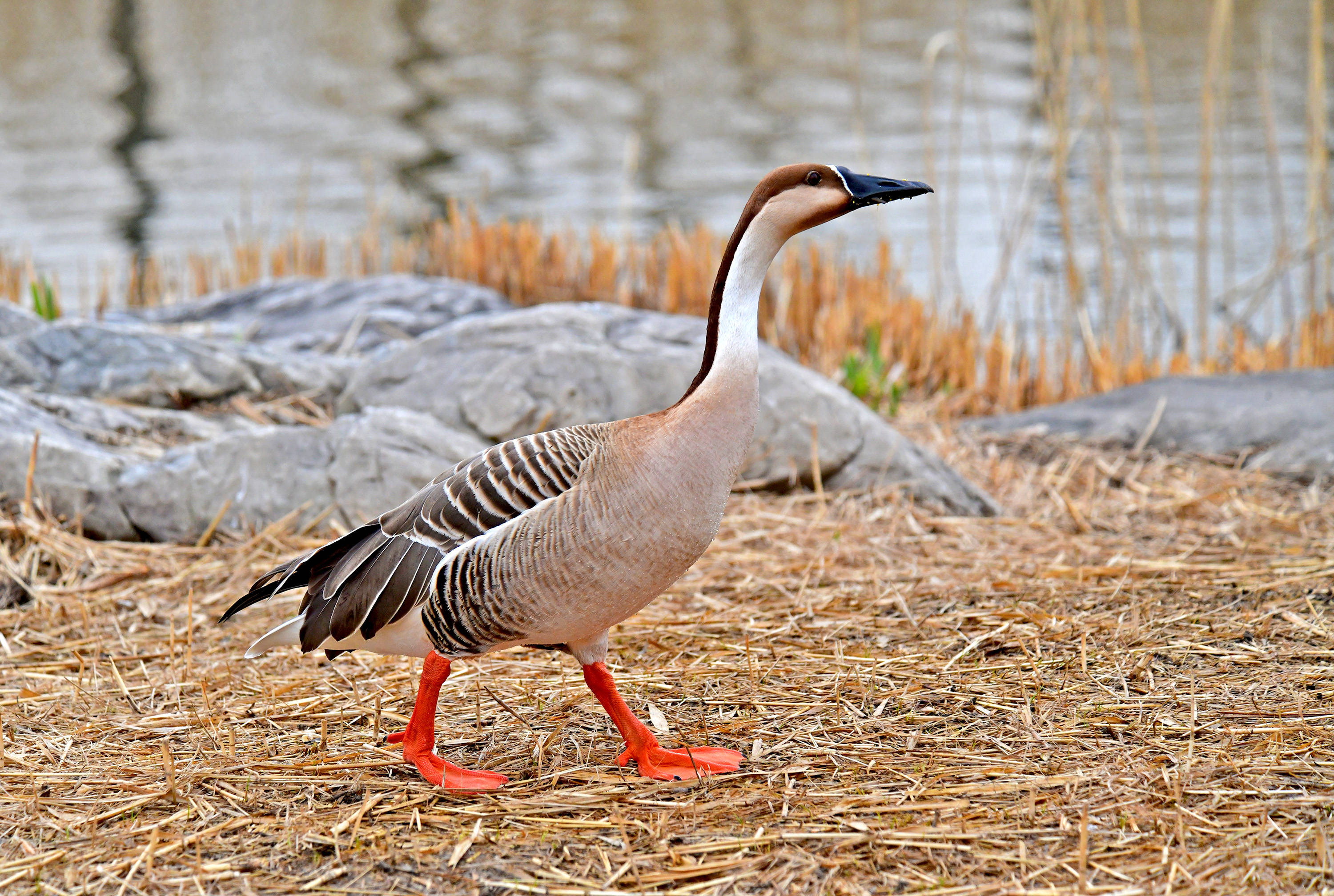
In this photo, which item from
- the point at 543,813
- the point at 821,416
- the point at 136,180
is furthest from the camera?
the point at 136,180

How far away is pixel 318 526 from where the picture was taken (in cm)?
528

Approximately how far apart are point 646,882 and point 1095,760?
121 cm

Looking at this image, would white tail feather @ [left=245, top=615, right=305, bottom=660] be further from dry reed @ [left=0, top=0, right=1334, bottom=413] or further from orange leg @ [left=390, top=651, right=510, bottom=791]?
dry reed @ [left=0, top=0, right=1334, bottom=413]

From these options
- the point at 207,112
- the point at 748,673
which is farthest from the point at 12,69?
the point at 748,673

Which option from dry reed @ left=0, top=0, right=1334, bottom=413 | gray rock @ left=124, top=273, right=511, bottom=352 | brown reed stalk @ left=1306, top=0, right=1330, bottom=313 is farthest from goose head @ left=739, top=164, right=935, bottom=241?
brown reed stalk @ left=1306, top=0, right=1330, bottom=313

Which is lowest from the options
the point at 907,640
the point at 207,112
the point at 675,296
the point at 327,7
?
the point at 907,640

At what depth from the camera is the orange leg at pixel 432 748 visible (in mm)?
3141

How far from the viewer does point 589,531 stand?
304 cm

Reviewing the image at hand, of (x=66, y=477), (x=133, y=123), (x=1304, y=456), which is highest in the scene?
(x=133, y=123)

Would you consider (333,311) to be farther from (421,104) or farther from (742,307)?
(421,104)

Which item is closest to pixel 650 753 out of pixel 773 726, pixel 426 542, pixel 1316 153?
pixel 773 726

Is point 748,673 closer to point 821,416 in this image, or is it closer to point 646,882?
point 646,882

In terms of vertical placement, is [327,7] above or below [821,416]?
above

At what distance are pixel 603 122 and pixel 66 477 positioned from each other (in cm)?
1479
